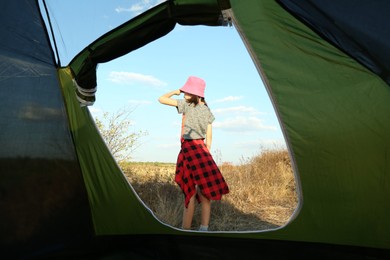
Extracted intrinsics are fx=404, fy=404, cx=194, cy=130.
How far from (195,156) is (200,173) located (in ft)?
0.49

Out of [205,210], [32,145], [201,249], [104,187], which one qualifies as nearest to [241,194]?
[205,210]

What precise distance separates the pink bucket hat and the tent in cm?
86

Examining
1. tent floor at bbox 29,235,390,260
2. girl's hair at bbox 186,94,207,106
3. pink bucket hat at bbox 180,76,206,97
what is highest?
pink bucket hat at bbox 180,76,206,97

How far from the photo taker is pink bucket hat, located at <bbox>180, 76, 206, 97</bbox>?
3.45 meters

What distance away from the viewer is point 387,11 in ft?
6.16

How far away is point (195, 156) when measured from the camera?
3.43m

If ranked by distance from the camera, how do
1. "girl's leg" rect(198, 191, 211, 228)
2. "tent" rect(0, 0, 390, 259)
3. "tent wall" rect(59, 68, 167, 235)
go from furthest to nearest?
"girl's leg" rect(198, 191, 211, 228) → "tent wall" rect(59, 68, 167, 235) → "tent" rect(0, 0, 390, 259)

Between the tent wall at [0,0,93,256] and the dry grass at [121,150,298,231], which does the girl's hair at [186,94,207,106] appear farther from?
the dry grass at [121,150,298,231]

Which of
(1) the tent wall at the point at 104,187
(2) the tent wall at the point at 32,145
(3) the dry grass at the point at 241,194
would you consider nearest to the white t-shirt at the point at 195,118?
(1) the tent wall at the point at 104,187

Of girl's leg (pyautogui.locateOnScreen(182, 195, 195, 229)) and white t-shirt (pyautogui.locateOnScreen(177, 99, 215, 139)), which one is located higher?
white t-shirt (pyautogui.locateOnScreen(177, 99, 215, 139))

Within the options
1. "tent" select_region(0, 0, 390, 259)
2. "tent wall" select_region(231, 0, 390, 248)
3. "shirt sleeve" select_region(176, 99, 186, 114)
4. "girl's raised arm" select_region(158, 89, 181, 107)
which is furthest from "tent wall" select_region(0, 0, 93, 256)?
"tent wall" select_region(231, 0, 390, 248)

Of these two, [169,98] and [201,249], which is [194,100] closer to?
[169,98]

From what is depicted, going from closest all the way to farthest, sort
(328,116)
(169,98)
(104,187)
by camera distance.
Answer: (328,116)
(104,187)
(169,98)

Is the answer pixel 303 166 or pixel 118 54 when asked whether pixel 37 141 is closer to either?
pixel 118 54
